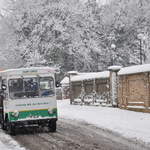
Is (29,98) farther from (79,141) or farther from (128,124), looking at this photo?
(128,124)

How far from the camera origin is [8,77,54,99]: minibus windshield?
16438 mm

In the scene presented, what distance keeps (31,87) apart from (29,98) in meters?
0.47

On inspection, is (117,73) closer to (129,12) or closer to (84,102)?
(84,102)

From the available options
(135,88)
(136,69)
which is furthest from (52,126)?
(135,88)

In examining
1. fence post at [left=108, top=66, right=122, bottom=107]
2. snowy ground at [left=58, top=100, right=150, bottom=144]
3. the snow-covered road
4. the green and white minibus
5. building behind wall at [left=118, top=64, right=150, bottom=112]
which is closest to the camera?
the snow-covered road

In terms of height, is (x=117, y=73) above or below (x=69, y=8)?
below

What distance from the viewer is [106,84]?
86.5 feet

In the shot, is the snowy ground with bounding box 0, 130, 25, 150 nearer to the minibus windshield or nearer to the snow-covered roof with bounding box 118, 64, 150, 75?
the minibus windshield

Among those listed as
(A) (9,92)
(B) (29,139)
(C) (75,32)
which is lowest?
(B) (29,139)

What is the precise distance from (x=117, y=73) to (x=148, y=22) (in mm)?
25994

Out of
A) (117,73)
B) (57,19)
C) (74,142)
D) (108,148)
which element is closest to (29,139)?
(74,142)

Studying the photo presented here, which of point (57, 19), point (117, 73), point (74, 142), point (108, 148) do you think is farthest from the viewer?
point (57, 19)

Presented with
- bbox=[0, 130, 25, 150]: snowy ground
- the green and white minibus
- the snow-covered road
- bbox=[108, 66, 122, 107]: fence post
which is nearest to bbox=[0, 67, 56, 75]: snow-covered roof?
the green and white minibus

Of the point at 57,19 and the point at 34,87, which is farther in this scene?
the point at 57,19
